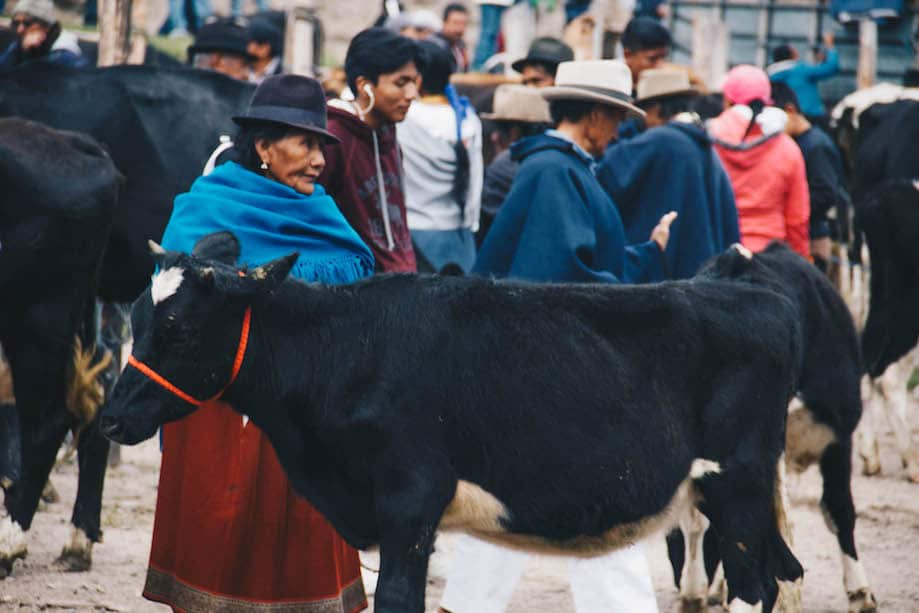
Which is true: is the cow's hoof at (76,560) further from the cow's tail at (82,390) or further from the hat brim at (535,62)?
the hat brim at (535,62)

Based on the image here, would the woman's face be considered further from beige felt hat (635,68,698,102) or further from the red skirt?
beige felt hat (635,68,698,102)

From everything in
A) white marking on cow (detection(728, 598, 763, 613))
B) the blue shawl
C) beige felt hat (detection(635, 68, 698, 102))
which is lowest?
white marking on cow (detection(728, 598, 763, 613))

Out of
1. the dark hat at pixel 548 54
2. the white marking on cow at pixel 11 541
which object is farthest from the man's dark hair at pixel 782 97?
the white marking on cow at pixel 11 541

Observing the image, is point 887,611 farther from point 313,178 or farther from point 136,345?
point 136,345

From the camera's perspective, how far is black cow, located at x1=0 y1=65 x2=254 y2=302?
7445 mm

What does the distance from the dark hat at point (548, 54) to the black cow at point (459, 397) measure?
15.4 feet

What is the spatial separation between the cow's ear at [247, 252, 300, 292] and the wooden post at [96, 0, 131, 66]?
586 cm

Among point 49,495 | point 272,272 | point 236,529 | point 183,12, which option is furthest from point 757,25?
point 272,272

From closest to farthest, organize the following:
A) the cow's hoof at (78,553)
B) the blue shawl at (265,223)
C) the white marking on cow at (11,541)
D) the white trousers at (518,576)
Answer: the blue shawl at (265,223), the white trousers at (518,576), the white marking on cow at (11,541), the cow's hoof at (78,553)

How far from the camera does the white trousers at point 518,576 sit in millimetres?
5027

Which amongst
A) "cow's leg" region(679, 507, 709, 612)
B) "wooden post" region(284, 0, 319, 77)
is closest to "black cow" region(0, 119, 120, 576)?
"cow's leg" region(679, 507, 709, 612)

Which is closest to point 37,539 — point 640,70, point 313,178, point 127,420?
point 313,178

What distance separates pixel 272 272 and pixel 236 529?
105 cm

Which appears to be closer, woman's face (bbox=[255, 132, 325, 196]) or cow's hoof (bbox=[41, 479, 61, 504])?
woman's face (bbox=[255, 132, 325, 196])
